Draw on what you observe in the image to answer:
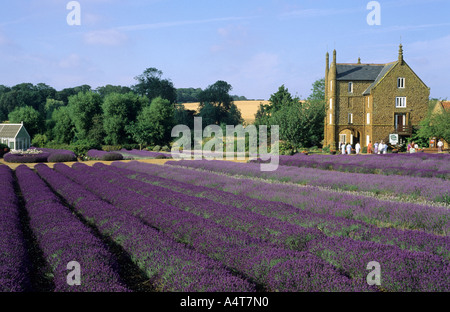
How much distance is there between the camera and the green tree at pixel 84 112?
167 feet

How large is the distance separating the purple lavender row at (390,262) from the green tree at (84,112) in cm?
4855

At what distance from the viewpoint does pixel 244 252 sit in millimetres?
5844

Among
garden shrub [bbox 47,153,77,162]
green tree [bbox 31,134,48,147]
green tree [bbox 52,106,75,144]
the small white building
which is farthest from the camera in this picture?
green tree [bbox 31,134,48,147]

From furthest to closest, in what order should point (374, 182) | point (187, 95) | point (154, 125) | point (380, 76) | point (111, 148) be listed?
1. point (187, 95)
2. point (154, 125)
3. point (111, 148)
4. point (380, 76)
5. point (374, 182)

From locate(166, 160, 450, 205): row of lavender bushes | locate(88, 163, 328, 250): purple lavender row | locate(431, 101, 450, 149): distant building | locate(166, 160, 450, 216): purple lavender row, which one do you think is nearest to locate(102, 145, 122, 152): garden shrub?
locate(166, 160, 450, 216): purple lavender row

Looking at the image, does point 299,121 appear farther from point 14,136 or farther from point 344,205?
point 14,136

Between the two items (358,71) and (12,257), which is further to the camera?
(358,71)

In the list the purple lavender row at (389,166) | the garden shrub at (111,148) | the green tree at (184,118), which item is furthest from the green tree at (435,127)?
the green tree at (184,118)

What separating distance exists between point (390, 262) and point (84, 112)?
5081 cm

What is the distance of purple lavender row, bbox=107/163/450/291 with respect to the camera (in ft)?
15.3

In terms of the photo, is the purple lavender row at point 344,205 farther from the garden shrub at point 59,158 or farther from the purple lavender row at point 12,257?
the garden shrub at point 59,158

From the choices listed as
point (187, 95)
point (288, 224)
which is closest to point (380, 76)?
point (288, 224)

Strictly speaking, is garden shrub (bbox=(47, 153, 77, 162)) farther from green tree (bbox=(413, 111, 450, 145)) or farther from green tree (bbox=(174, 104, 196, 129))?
green tree (bbox=(174, 104, 196, 129))

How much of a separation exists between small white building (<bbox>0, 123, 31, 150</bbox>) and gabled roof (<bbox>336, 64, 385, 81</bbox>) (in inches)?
1583
